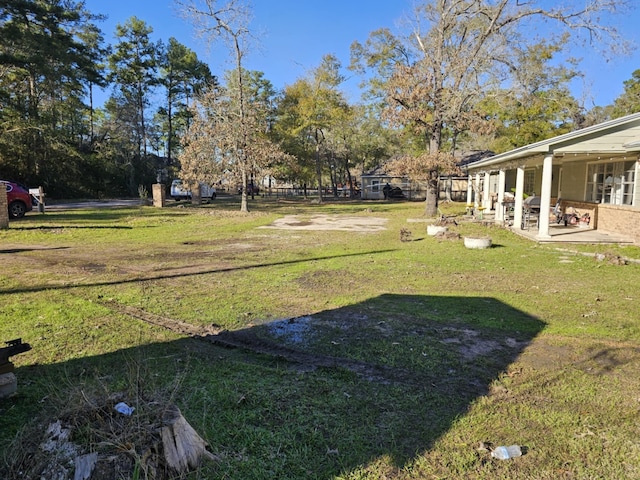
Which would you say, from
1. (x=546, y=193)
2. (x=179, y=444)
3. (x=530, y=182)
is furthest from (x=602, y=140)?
(x=179, y=444)

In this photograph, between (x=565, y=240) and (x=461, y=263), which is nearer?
(x=461, y=263)

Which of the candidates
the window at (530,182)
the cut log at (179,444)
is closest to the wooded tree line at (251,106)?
the window at (530,182)

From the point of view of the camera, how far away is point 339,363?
400 cm

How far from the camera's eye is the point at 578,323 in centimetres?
511

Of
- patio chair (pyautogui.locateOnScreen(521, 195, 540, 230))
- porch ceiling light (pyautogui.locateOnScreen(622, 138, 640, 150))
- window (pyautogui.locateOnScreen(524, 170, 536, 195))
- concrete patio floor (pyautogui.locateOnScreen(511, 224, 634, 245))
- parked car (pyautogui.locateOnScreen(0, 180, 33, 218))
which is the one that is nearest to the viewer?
porch ceiling light (pyautogui.locateOnScreen(622, 138, 640, 150))

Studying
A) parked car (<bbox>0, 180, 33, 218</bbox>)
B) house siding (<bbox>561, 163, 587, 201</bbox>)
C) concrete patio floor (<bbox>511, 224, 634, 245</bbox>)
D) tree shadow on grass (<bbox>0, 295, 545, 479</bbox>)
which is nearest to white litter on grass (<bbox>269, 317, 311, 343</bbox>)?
tree shadow on grass (<bbox>0, 295, 545, 479</bbox>)

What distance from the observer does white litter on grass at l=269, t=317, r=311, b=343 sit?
470cm

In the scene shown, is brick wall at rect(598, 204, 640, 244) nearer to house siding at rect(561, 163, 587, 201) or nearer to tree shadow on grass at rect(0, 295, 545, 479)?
house siding at rect(561, 163, 587, 201)

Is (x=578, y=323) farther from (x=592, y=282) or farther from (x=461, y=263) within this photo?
(x=461, y=263)

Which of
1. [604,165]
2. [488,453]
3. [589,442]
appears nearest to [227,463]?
[488,453]

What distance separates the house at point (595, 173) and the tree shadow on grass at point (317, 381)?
310 inches

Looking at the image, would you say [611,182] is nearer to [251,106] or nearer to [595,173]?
[595,173]

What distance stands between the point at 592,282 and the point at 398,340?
183 inches

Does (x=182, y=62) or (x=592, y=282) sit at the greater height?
(x=182, y=62)
